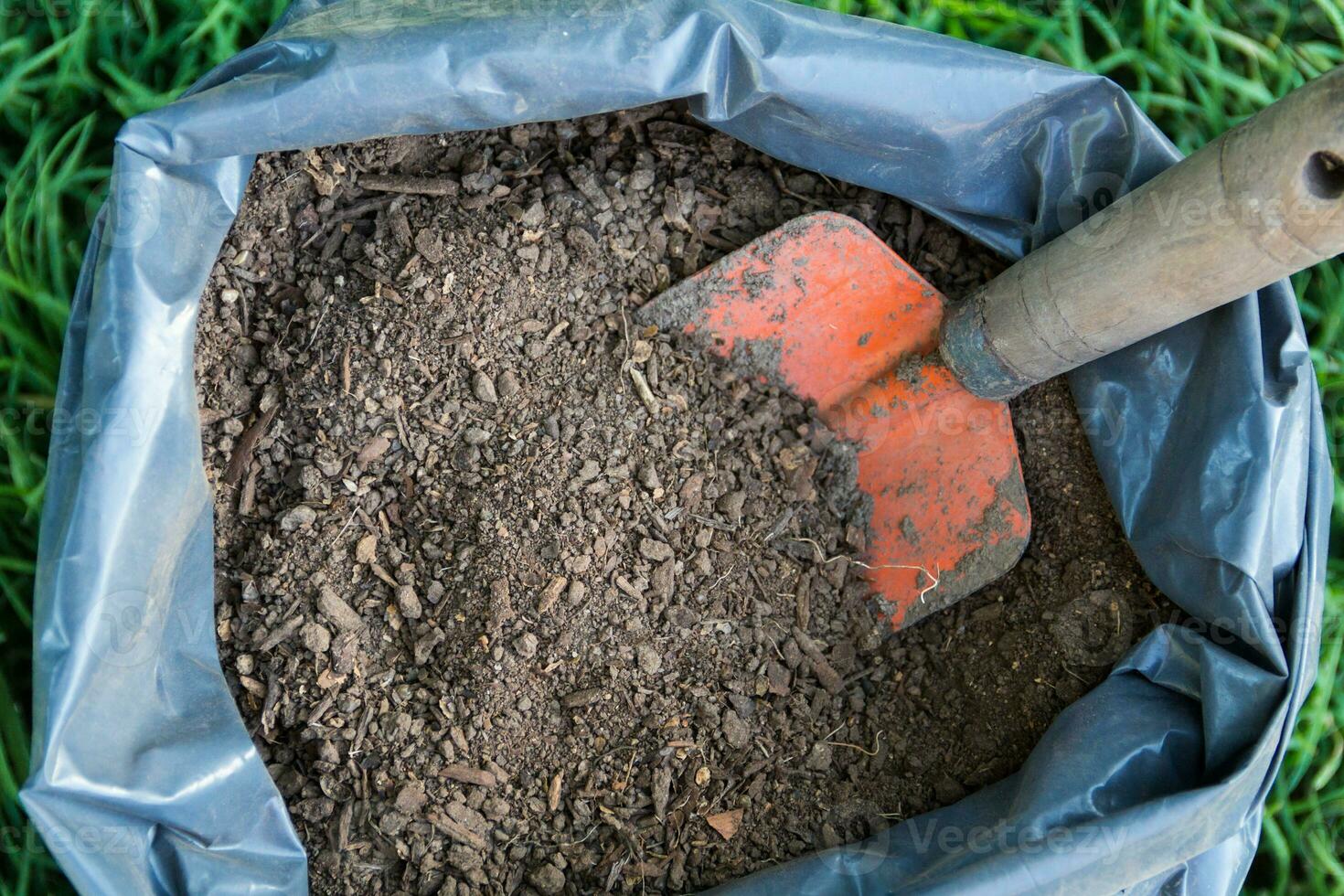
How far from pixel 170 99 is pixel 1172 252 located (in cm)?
118

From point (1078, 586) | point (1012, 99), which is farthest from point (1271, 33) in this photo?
point (1078, 586)

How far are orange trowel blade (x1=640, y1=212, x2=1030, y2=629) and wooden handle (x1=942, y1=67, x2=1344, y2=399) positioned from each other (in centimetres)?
8

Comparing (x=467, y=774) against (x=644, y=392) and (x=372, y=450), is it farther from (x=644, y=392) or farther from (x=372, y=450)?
(x=644, y=392)

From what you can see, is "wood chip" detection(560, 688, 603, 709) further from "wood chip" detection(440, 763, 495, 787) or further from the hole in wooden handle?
the hole in wooden handle

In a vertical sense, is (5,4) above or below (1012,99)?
above

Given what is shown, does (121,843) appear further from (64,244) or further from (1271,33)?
(1271,33)

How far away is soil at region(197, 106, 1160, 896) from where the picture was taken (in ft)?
4.27

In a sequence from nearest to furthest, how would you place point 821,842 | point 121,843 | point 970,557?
point 121,843 < point 821,842 < point 970,557

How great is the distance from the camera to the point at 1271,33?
1468 mm

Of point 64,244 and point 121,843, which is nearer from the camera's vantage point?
point 121,843

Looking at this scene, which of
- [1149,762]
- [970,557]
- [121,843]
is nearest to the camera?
[121,843]

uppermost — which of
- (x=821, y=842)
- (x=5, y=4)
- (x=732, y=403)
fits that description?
(x=5, y=4)

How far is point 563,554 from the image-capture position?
1.32 meters

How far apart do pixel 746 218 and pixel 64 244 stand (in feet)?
2.89
